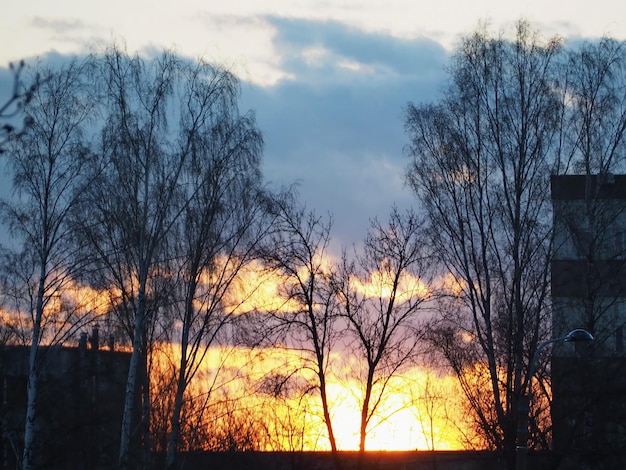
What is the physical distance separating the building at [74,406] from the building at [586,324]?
19488 millimetres

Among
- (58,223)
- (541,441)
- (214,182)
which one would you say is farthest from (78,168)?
(541,441)

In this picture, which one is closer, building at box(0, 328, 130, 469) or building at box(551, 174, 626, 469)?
building at box(551, 174, 626, 469)

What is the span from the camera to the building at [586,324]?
34.0 m

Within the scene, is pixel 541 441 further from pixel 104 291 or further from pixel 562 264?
pixel 104 291

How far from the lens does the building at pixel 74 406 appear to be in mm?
45781

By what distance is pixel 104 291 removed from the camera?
1266 inches

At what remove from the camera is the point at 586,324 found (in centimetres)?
3409

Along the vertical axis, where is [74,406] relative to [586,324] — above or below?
below

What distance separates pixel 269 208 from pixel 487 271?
786 cm

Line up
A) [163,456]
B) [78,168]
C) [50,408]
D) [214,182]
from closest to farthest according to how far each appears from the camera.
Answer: [78,168], [214,182], [163,456], [50,408]

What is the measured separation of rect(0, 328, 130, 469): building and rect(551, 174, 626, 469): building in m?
19.5

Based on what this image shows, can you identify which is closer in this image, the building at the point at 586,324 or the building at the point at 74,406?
the building at the point at 586,324

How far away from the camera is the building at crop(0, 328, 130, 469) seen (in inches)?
1802

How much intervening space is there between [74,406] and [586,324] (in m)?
28.8
